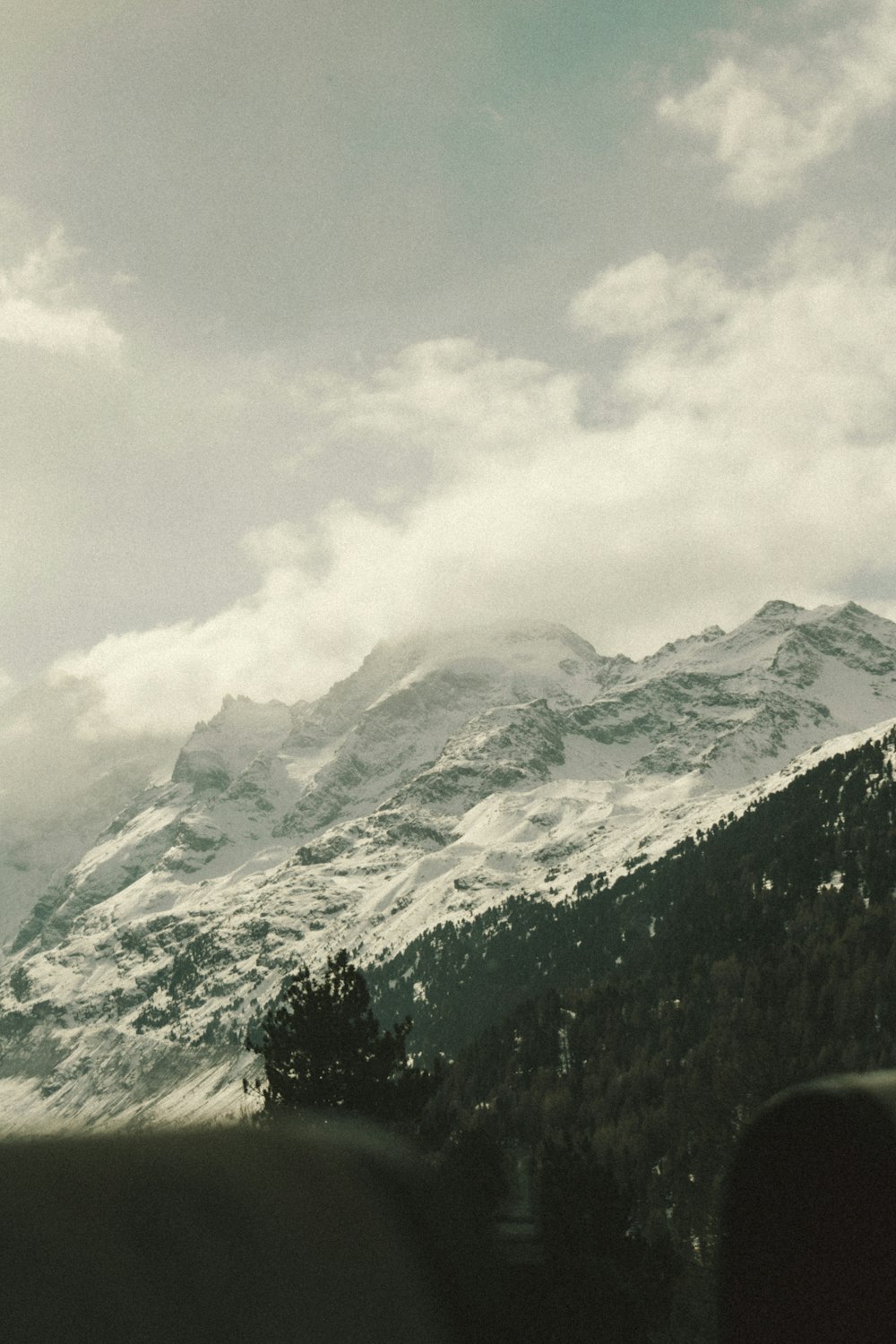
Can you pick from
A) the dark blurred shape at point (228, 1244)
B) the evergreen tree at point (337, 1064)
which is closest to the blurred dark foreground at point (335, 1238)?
the dark blurred shape at point (228, 1244)

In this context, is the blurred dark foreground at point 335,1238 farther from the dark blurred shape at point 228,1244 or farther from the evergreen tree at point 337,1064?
the evergreen tree at point 337,1064

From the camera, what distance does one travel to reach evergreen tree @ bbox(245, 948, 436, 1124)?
40.8m

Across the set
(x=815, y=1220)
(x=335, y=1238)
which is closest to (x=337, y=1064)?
(x=335, y=1238)

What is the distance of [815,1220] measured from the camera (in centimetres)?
768

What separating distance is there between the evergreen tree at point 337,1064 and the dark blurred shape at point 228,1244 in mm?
33494

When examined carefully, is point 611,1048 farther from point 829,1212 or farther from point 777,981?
point 829,1212

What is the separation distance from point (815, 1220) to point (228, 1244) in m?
4.26

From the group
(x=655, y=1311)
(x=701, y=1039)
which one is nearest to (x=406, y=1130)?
(x=655, y=1311)

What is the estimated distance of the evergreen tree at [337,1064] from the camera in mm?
40781

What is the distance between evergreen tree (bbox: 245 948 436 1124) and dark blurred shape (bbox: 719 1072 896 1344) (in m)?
33.8

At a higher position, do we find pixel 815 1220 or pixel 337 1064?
pixel 815 1220

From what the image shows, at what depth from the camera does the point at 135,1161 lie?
24.0 ft

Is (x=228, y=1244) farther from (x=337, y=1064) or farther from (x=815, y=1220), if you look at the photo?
(x=337, y=1064)

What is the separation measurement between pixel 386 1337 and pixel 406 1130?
123ft
